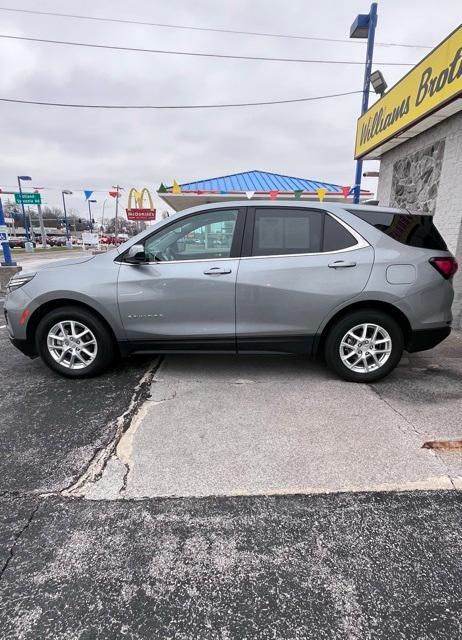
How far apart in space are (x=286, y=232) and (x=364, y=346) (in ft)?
4.59

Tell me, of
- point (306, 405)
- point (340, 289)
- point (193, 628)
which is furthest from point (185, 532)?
point (340, 289)

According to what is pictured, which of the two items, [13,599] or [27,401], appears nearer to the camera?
[13,599]

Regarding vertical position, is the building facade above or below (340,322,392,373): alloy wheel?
above

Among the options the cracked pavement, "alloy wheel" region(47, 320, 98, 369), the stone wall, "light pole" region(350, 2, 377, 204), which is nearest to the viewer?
the cracked pavement

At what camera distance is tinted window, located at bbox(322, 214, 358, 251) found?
12.3 feet

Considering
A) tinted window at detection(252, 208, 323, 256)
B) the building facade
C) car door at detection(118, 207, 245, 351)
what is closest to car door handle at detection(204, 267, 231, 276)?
car door at detection(118, 207, 245, 351)

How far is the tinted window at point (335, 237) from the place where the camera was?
12.3 feet

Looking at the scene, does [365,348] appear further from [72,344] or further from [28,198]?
[28,198]

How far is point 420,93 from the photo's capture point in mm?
5750

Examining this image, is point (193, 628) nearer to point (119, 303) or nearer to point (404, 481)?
point (404, 481)

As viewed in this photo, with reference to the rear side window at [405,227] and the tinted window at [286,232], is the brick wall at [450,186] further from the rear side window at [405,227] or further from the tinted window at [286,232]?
the tinted window at [286,232]

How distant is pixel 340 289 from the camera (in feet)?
12.2

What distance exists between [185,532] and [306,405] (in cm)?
174

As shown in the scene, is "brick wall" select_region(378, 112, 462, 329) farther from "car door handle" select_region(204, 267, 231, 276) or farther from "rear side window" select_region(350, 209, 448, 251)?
"car door handle" select_region(204, 267, 231, 276)
